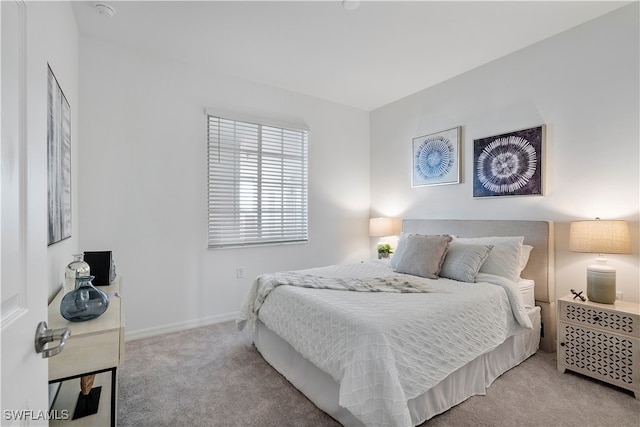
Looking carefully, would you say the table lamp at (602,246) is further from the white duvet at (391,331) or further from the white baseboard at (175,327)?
the white baseboard at (175,327)

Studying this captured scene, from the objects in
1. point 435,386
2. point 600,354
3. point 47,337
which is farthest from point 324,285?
point 600,354

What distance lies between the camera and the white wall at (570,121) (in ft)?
7.48

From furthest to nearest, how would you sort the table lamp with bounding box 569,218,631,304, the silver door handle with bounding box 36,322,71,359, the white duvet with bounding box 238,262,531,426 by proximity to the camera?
the table lamp with bounding box 569,218,631,304 → the white duvet with bounding box 238,262,531,426 → the silver door handle with bounding box 36,322,71,359

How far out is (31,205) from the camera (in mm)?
691

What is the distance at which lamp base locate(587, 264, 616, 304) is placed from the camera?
2.13 metres

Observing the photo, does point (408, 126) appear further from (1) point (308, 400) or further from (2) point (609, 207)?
(1) point (308, 400)

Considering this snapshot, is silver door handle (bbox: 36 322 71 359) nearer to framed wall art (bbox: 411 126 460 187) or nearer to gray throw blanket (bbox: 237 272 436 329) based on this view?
gray throw blanket (bbox: 237 272 436 329)

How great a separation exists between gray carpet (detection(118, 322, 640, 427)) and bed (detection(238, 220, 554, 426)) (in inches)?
3.6

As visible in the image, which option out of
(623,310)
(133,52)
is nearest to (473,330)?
(623,310)

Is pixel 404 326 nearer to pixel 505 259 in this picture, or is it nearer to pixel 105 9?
pixel 505 259

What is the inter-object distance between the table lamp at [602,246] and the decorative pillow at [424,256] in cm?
94

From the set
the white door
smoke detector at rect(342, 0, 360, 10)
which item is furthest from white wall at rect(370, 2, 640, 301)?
the white door

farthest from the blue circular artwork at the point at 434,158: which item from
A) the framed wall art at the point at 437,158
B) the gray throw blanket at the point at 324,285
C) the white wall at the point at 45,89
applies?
the white wall at the point at 45,89

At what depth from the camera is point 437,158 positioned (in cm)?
356
